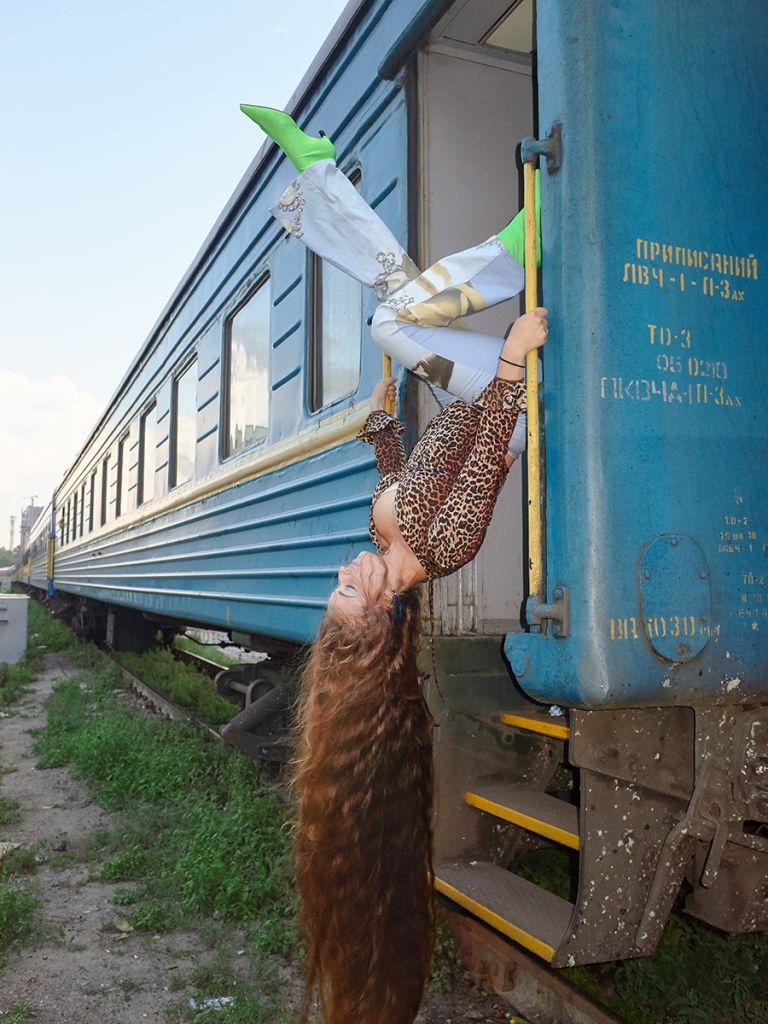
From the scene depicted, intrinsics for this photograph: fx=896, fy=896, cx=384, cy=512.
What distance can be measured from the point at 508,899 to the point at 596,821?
52 centimetres

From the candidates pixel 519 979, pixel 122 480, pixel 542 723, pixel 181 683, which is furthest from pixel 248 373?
Result: pixel 122 480

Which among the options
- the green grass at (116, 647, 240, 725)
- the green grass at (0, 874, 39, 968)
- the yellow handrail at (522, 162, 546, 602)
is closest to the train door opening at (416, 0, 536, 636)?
the yellow handrail at (522, 162, 546, 602)

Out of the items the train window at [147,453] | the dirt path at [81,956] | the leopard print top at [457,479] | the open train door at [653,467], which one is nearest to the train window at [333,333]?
the leopard print top at [457,479]

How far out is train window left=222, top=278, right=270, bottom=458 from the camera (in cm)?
436

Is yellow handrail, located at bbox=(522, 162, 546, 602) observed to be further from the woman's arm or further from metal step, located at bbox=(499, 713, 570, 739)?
the woman's arm

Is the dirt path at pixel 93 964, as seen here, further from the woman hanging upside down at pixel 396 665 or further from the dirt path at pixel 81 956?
the woman hanging upside down at pixel 396 665

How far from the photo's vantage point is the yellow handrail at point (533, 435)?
2.08m

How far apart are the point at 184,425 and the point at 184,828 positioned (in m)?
2.83

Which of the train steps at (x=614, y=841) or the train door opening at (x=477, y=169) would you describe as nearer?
the train steps at (x=614, y=841)

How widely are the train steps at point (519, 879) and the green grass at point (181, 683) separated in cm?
406

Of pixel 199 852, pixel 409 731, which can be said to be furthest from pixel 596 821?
pixel 199 852

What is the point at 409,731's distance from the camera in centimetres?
233

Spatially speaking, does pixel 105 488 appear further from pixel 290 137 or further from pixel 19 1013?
pixel 290 137

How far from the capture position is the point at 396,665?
7.66 ft
